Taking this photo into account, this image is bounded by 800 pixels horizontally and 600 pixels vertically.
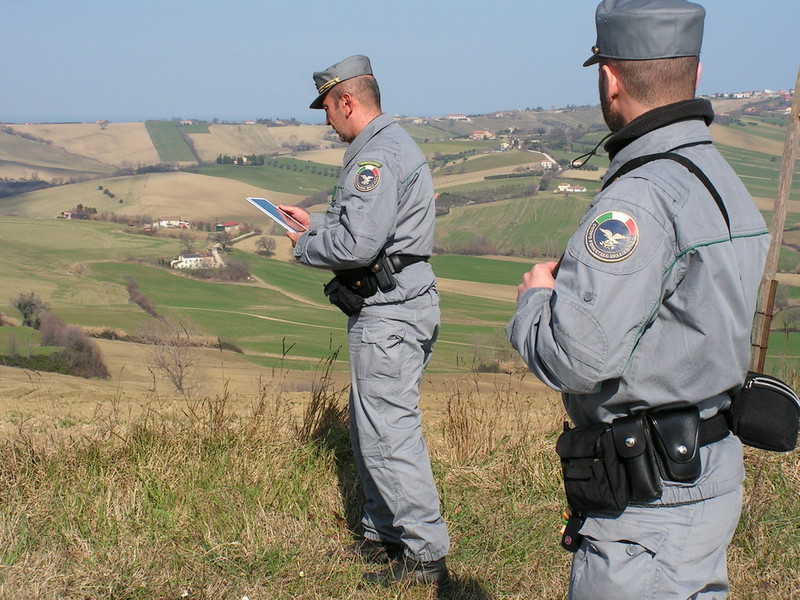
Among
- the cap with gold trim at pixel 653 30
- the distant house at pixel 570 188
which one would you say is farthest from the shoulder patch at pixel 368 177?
the distant house at pixel 570 188

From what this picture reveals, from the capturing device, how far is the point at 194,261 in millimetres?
46469

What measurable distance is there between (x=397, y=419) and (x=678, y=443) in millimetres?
1751

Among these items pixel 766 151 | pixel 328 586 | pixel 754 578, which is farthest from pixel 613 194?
pixel 766 151

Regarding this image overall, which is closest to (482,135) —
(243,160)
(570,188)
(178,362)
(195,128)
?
(243,160)

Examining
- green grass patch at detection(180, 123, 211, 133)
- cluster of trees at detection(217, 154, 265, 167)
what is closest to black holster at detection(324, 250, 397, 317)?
cluster of trees at detection(217, 154, 265, 167)

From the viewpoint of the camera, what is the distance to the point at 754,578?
3348 millimetres

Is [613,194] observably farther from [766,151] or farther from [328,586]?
[766,151]

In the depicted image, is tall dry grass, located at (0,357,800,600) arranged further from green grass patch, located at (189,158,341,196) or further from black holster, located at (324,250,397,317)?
green grass patch, located at (189,158,341,196)

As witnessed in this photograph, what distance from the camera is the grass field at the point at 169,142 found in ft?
271

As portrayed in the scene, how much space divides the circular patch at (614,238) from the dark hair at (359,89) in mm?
2148

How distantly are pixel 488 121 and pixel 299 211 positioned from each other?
101373mm

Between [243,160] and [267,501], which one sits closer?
[267,501]

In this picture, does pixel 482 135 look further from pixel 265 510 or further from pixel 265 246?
pixel 265 510

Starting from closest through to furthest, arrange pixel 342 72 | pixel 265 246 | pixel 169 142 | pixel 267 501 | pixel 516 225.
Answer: pixel 342 72 → pixel 267 501 → pixel 265 246 → pixel 516 225 → pixel 169 142
